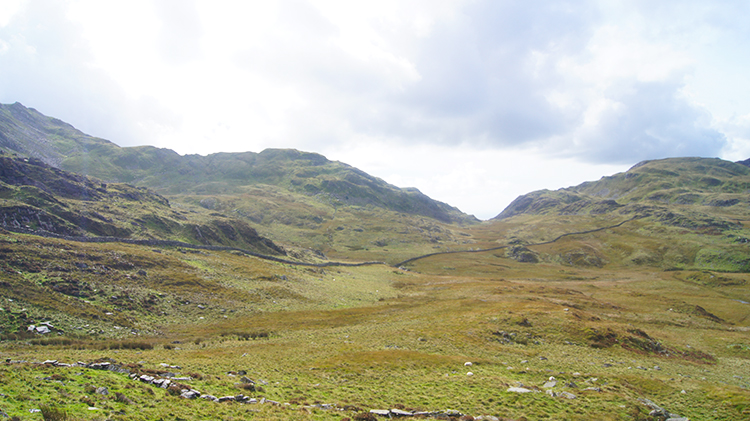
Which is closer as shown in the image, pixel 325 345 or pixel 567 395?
pixel 567 395

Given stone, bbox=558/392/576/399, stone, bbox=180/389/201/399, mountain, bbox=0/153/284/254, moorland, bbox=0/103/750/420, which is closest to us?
stone, bbox=180/389/201/399

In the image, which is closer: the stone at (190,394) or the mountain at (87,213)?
the stone at (190,394)

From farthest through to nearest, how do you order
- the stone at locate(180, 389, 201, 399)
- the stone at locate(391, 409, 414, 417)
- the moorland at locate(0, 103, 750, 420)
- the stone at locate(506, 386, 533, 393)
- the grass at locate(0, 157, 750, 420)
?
the stone at locate(506, 386, 533, 393), the grass at locate(0, 157, 750, 420), the moorland at locate(0, 103, 750, 420), the stone at locate(391, 409, 414, 417), the stone at locate(180, 389, 201, 399)

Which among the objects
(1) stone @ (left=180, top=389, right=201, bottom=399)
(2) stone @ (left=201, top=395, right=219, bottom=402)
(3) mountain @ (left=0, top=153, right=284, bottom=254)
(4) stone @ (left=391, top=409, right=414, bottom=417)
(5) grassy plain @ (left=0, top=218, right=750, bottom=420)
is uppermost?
(3) mountain @ (left=0, top=153, right=284, bottom=254)

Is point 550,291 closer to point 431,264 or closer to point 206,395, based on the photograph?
point 431,264

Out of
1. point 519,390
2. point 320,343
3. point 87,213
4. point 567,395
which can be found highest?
point 87,213

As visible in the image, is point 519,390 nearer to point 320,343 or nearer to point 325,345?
point 325,345

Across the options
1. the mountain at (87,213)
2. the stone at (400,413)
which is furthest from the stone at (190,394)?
the mountain at (87,213)

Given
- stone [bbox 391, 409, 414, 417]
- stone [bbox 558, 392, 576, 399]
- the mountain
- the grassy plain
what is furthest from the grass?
the mountain

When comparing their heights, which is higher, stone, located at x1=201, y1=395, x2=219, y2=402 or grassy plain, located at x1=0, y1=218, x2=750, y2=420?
stone, located at x1=201, y1=395, x2=219, y2=402

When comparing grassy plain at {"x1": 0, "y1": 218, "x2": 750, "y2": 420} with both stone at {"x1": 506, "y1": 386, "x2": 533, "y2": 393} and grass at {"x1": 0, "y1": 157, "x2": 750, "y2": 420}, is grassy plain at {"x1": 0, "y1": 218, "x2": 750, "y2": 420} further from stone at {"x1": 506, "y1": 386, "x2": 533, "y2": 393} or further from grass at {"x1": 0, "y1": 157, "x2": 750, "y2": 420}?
stone at {"x1": 506, "y1": 386, "x2": 533, "y2": 393}

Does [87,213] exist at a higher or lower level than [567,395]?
higher

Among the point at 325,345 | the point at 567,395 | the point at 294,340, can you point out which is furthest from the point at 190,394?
the point at 567,395

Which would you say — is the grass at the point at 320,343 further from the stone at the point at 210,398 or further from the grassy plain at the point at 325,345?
the stone at the point at 210,398
